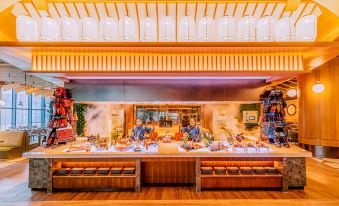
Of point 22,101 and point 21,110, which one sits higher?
point 22,101

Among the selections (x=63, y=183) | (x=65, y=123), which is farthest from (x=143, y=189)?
(x=65, y=123)

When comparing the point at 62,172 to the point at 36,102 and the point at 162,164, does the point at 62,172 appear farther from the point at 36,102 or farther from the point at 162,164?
the point at 36,102

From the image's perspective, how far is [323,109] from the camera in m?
8.27

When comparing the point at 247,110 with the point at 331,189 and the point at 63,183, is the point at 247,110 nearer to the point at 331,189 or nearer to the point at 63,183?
the point at 331,189

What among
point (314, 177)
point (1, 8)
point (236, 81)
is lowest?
point (314, 177)

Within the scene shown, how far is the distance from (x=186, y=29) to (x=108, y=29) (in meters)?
0.89

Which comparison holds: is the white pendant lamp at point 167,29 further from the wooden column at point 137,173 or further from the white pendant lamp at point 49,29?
the wooden column at point 137,173

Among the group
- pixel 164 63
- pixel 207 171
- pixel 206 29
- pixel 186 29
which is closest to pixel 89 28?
pixel 186 29

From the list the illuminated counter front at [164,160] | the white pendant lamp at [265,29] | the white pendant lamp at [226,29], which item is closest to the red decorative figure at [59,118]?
the illuminated counter front at [164,160]

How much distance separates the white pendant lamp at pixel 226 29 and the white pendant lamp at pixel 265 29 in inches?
10.6

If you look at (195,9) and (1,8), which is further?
(195,9)

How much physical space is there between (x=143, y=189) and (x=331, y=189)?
3.69 metres

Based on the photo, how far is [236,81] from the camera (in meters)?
5.56

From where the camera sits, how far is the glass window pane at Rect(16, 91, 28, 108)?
13508mm
